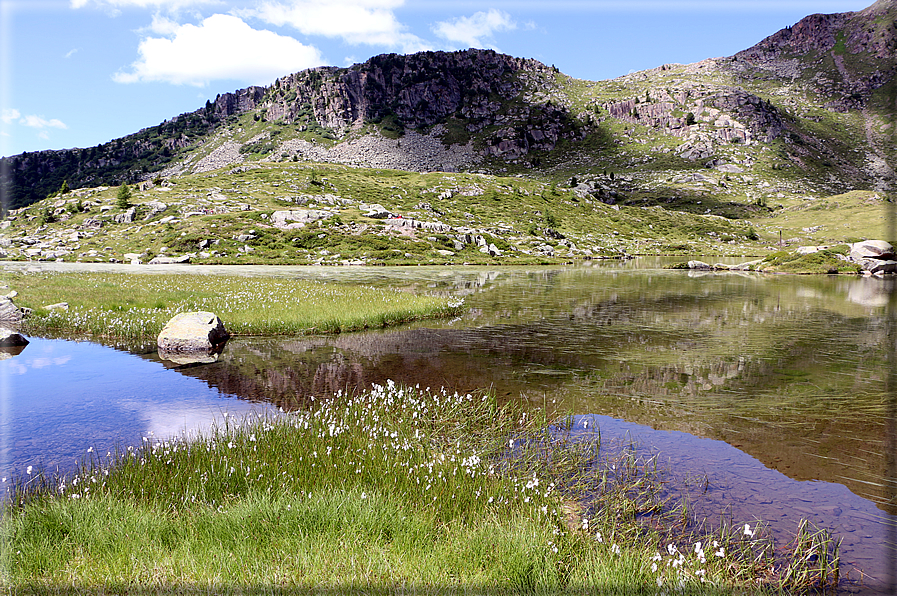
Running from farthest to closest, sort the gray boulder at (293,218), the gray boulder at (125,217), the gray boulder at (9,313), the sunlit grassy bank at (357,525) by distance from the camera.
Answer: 1. the gray boulder at (125,217)
2. the gray boulder at (293,218)
3. the gray boulder at (9,313)
4. the sunlit grassy bank at (357,525)

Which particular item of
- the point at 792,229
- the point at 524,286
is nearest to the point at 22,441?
the point at 524,286

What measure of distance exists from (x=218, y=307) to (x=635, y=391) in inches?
823

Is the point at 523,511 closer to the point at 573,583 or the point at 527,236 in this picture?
the point at 573,583

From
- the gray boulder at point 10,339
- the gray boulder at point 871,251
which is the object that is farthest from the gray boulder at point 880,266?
the gray boulder at point 10,339

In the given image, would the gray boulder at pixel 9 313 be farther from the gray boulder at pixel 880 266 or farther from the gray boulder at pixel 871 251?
the gray boulder at pixel 871 251

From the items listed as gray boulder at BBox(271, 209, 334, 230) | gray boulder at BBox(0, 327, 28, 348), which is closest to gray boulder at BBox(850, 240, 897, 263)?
gray boulder at BBox(0, 327, 28, 348)

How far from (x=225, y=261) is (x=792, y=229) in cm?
14303

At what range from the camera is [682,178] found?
646 feet

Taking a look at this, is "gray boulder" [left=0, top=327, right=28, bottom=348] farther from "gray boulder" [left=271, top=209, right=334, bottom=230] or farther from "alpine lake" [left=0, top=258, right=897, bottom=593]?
"gray boulder" [left=271, top=209, right=334, bottom=230]

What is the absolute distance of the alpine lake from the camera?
7668 mm

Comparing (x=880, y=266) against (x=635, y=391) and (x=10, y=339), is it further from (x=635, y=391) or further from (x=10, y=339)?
(x=10, y=339)

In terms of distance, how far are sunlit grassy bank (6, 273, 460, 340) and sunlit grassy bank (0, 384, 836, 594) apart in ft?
47.7

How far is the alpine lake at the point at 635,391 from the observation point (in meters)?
7.67

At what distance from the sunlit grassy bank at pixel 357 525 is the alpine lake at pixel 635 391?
126 centimetres
